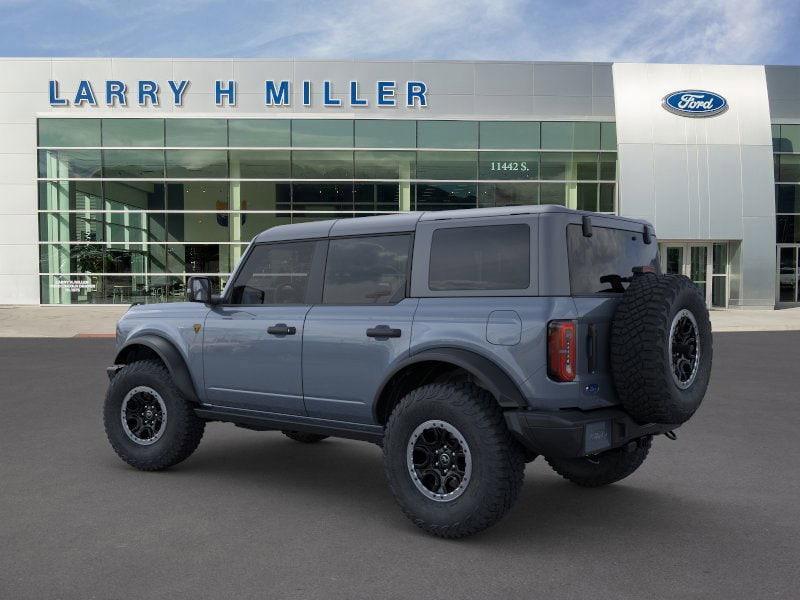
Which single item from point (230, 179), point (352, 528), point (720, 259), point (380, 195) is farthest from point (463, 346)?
point (720, 259)

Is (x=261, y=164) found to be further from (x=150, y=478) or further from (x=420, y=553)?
(x=420, y=553)

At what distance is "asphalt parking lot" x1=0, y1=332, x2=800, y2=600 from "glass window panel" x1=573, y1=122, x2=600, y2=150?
73.9 ft

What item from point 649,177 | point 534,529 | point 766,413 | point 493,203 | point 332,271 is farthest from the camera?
point 493,203

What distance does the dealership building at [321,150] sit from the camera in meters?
28.0

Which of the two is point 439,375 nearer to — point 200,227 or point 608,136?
point 200,227

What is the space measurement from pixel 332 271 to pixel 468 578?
92.7 inches

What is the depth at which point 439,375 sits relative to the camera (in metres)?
4.94

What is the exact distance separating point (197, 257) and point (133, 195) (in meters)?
3.28

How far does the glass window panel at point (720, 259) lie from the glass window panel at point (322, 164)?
13808 mm

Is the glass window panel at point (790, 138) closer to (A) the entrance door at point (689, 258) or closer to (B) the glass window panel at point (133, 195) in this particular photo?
(A) the entrance door at point (689, 258)

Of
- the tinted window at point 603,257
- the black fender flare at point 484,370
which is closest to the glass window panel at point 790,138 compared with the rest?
the tinted window at point 603,257

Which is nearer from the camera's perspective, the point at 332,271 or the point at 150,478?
the point at 332,271

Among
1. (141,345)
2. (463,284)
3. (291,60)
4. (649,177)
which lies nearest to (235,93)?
(291,60)

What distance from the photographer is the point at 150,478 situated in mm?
5941
